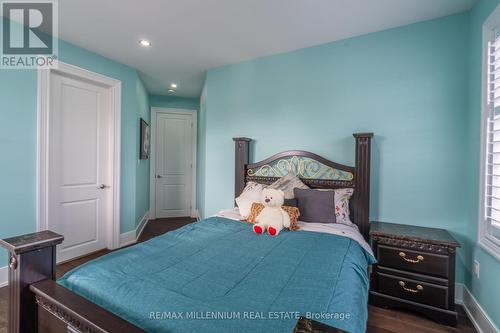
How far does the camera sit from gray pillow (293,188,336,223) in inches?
89.4

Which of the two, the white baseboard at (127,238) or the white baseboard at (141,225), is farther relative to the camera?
the white baseboard at (141,225)

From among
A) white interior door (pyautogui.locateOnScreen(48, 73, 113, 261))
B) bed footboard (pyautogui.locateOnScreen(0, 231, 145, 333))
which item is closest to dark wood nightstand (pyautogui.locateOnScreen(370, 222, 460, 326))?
bed footboard (pyautogui.locateOnScreen(0, 231, 145, 333))

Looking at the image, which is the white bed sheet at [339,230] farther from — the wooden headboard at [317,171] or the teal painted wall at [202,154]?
the teal painted wall at [202,154]

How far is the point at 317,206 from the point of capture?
231 cm

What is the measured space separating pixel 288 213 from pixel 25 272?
5.68 feet

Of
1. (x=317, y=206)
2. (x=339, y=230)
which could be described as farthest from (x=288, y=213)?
(x=339, y=230)

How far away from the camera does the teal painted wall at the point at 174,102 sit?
5184mm

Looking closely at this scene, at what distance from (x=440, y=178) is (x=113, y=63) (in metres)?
4.14

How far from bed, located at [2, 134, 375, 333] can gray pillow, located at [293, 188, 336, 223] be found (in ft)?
1.61

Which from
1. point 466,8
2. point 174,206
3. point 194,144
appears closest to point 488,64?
point 466,8

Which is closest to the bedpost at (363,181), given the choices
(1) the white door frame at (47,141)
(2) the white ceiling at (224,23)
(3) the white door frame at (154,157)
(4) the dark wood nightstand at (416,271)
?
(4) the dark wood nightstand at (416,271)

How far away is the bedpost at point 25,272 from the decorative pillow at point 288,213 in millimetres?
1466

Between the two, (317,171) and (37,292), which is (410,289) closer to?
(317,171)

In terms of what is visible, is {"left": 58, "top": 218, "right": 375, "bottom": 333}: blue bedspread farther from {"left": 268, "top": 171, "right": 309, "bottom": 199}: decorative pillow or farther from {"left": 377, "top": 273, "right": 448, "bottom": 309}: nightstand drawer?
{"left": 268, "top": 171, "right": 309, "bottom": 199}: decorative pillow
